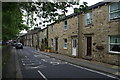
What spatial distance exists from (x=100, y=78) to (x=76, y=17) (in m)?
13.1

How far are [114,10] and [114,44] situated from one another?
10.4 ft

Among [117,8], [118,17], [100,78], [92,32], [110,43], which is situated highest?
[117,8]

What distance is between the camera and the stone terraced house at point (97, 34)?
1438 centimetres

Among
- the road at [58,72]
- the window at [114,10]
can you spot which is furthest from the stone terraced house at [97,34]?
the road at [58,72]

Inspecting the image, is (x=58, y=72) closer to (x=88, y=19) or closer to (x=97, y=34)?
(x=97, y=34)

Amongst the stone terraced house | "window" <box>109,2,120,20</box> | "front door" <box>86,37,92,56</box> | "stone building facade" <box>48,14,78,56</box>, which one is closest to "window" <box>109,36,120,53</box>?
the stone terraced house

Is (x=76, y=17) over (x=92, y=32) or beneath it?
over

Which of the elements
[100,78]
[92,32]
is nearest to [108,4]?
[92,32]

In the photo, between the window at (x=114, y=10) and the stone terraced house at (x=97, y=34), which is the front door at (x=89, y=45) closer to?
the stone terraced house at (x=97, y=34)

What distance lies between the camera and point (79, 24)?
20.5 m

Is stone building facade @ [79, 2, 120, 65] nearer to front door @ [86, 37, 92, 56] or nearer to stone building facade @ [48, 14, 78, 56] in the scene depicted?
front door @ [86, 37, 92, 56]

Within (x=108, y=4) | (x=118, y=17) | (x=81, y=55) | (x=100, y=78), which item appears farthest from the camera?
(x=81, y=55)

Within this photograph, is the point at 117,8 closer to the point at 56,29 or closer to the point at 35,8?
the point at 35,8

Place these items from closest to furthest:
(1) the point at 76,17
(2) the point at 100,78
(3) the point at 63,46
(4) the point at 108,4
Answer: (2) the point at 100,78 < (4) the point at 108,4 < (1) the point at 76,17 < (3) the point at 63,46
